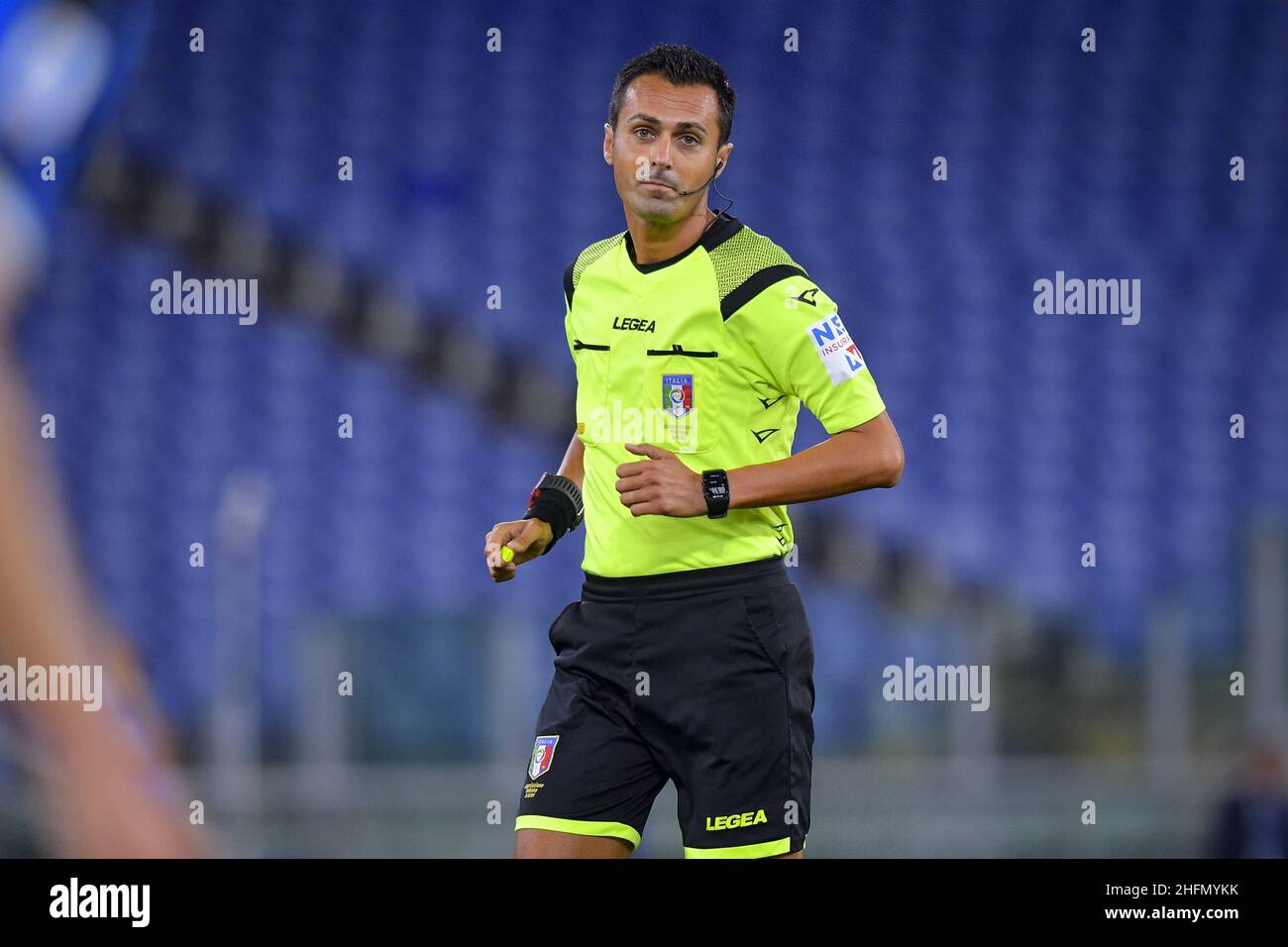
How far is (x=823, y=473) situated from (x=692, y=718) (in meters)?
0.43

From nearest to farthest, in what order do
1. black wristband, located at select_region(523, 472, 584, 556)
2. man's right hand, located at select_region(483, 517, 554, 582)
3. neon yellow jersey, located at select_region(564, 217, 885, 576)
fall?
1. neon yellow jersey, located at select_region(564, 217, 885, 576)
2. man's right hand, located at select_region(483, 517, 554, 582)
3. black wristband, located at select_region(523, 472, 584, 556)

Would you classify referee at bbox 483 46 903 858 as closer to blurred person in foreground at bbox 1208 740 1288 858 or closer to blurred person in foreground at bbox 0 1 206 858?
blurred person in foreground at bbox 0 1 206 858

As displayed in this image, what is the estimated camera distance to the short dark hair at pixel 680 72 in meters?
2.48

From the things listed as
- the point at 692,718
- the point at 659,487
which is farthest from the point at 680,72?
the point at 692,718

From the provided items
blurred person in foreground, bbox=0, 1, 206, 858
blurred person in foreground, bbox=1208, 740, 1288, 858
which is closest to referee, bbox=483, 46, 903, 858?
blurred person in foreground, bbox=0, 1, 206, 858

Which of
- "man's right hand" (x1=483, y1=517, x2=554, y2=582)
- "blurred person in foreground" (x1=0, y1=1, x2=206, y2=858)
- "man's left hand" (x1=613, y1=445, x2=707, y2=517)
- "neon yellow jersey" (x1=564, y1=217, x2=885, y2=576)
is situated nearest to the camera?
"man's left hand" (x1=613, y1=445, x2=707, y2=517)

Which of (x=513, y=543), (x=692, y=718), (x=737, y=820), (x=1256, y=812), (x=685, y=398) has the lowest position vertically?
(x=1256, y=812)

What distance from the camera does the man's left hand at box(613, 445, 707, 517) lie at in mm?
2299

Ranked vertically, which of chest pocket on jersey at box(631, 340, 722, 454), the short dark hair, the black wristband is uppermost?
the short dark hair

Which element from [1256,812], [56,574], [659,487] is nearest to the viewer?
[659,487]

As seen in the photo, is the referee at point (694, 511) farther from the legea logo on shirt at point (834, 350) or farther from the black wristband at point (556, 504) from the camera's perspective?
the black wristband at point (556, 504)

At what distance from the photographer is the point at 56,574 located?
18.4 ft

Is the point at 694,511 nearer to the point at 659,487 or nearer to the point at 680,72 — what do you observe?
the point at 659,487

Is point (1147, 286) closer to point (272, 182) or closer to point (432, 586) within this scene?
point (432, 586)
